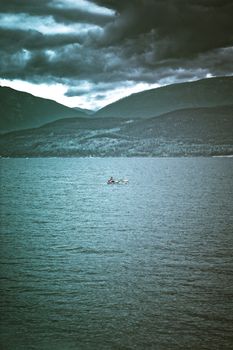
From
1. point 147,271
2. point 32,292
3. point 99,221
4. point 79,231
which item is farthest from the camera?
point 99,221

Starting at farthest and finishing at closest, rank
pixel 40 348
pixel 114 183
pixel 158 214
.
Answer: pixel 114 183, pixel 158 214, pixel 40 348

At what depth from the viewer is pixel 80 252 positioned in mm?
58281

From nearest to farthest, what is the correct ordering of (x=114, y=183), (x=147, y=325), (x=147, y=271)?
(x=147, y=325) < (x=147, y=271) < (x=114, y=183)

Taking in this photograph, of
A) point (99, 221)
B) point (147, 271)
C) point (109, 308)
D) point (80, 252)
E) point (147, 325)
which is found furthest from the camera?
point (99, 221)

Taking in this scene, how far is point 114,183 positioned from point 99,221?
99394 millimetres

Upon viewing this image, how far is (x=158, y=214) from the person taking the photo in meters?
91.5

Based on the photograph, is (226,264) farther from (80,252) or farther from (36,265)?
(36,265)

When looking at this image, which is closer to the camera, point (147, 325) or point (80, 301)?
point (147, 325)

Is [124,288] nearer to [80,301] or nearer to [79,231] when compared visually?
[80,301]

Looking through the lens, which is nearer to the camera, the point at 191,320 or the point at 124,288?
the point at 191,320

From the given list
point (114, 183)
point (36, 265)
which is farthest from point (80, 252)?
point (114, 183)

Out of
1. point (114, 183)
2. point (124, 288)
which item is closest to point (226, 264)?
point (124, 288)

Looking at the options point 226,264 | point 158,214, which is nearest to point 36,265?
point 226,264

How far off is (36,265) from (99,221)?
32860 mm
